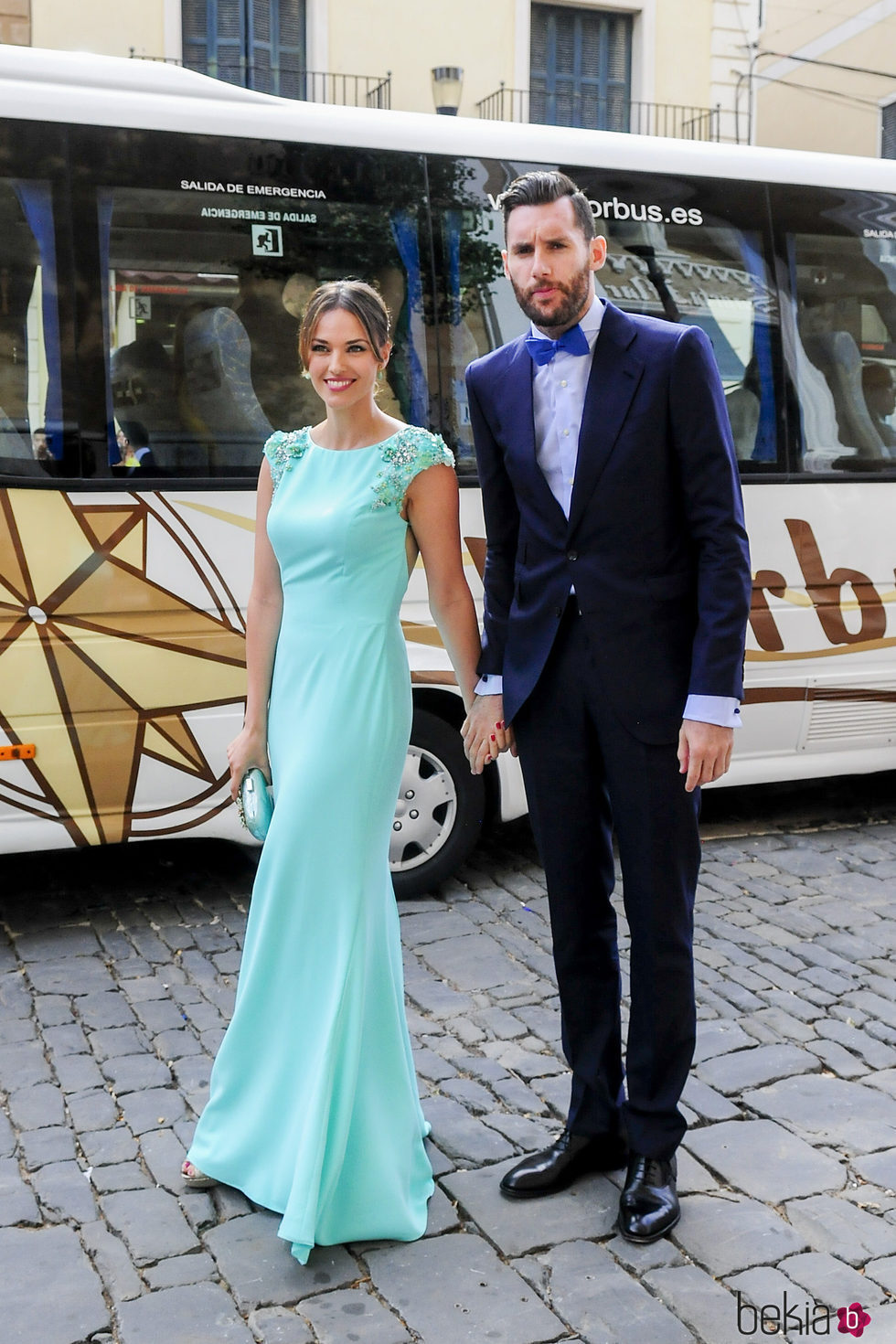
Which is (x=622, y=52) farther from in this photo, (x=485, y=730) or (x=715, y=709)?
(x=715, y=709)

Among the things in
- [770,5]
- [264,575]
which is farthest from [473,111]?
[264,575]

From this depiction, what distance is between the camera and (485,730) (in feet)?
10.7

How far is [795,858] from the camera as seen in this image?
19.9 ft

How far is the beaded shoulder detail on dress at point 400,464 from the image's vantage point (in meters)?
3.16

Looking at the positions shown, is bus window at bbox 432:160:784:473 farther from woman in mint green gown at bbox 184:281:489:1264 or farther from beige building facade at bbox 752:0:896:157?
beige building facade at bbox 752:0:896:157

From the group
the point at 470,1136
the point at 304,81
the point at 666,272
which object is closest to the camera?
the point at 470,1136

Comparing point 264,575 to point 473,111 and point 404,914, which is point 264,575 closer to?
point 404,914

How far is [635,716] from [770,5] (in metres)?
21.5

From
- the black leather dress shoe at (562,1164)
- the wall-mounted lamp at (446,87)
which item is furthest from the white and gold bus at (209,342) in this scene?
the wall-mounted lamp at (446,87)

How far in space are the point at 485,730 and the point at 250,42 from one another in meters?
17.6

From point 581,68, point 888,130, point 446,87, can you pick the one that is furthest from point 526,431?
point 888,130

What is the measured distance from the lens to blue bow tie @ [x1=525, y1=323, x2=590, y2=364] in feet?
9.96

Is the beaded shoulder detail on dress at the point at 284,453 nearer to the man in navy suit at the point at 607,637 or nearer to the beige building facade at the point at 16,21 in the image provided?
the man in navy suit at the point at 607,637

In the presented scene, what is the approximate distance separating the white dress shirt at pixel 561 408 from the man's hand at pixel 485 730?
0.46 metres
